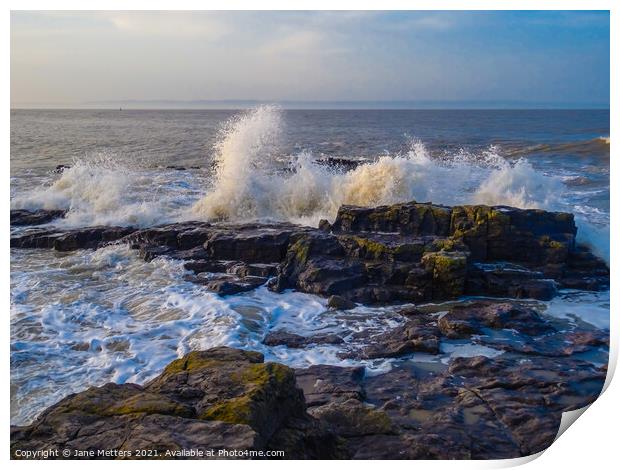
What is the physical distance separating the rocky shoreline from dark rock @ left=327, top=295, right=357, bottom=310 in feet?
0.05

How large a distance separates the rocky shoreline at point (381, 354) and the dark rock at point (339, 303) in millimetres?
16

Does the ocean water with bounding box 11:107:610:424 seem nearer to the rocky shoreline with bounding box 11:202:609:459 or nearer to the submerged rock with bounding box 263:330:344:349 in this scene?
the submerged rock with bounding box 263:330:344:349

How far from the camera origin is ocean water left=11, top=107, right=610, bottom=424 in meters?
5.94

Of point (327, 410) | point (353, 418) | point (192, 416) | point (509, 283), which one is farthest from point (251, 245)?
point (192, 416)

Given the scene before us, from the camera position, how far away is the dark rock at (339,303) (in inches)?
283

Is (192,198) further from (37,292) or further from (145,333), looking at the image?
(145,333)

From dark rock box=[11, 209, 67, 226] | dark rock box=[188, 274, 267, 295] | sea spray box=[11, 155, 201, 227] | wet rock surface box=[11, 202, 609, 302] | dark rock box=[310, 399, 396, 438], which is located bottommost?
dark rock box=[310, 399, 396, 438]

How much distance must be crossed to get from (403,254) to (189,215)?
5.22 meters

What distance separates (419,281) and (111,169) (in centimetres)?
892

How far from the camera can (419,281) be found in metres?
7.55

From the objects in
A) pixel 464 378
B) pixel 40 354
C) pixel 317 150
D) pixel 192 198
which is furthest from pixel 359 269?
pixel 317 150

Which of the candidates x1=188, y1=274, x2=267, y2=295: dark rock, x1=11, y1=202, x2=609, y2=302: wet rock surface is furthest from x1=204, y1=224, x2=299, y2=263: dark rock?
x1=188, y1=274, x2=267, y2=295: dark rock

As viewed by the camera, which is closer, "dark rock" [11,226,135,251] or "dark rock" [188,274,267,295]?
"dark rock" [188,274,267,295]

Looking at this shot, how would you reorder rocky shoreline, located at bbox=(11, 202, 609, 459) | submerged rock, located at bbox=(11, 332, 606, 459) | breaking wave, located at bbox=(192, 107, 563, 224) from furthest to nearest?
breaking wave, located at bbox=(192, 107, 563, 224)
rocky shoreline, located at bbox=(11, 202, 609, 459)
submerged rock, located at bbox=(11, 332, 606, 459)
